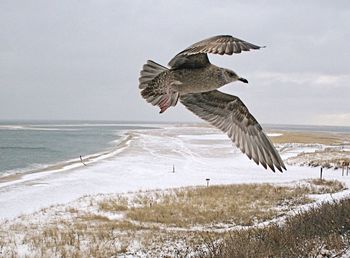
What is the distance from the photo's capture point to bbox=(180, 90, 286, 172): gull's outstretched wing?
4.46 m

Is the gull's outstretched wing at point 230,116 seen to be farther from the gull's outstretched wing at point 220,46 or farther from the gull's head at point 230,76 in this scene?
the gull's outstretched wing at point 220,46

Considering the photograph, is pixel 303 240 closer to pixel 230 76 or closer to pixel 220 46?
pixel 230 76

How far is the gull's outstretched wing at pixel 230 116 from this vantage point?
4457 mm

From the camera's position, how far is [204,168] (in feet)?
113

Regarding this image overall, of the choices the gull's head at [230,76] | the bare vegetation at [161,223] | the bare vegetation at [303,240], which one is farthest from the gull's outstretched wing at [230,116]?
the bare vegetation at [161,223]

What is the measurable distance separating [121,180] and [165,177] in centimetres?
331

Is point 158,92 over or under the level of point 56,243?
over

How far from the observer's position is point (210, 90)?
356cm

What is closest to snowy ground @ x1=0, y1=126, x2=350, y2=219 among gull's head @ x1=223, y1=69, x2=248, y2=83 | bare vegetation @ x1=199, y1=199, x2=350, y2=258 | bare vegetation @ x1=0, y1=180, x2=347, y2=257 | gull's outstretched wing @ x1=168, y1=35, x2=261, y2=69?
bare vegetation @ x1=0, y1=180, x2=347, y2=257

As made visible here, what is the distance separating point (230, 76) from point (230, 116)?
1.27 metres

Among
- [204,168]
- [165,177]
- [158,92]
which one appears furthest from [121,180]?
[158,92]

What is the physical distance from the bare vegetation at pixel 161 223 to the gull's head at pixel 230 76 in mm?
4619

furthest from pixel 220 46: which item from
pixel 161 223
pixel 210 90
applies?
pixel 161 223

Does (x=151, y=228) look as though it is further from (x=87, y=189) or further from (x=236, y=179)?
(x=236, y=179)
